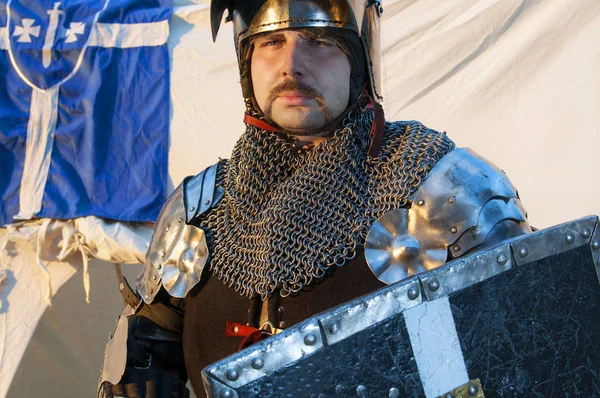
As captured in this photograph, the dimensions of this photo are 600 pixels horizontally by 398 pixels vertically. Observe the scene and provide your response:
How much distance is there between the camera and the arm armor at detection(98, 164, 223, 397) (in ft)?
7.18

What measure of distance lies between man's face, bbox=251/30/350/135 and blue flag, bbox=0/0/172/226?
1.82m

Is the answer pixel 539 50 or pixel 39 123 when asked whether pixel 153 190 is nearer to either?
pixel 39 123

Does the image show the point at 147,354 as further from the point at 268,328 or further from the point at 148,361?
the point at 268,328

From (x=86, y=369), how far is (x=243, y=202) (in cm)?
270

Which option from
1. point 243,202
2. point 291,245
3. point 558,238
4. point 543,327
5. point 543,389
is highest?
point 243,202

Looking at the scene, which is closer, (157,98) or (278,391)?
(278,391)

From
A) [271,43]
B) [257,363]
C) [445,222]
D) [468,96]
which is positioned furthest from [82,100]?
[257,363]

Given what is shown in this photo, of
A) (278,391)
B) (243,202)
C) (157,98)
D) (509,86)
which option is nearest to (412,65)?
(509,86)

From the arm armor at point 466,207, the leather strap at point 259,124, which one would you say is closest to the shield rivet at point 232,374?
the arm armor at point 466,207

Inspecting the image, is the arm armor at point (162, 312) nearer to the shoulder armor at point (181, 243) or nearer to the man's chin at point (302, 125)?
the shoulder armor at point (181, 243)

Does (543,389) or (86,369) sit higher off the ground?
(86,369)

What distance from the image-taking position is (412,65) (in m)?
3.70

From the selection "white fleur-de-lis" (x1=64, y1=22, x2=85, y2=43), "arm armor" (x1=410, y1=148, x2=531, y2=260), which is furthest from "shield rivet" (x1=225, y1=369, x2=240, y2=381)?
"white fleur-de-lis" (x1=64, y1=22, x2=85, y2=43)

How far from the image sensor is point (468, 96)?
3631mm
